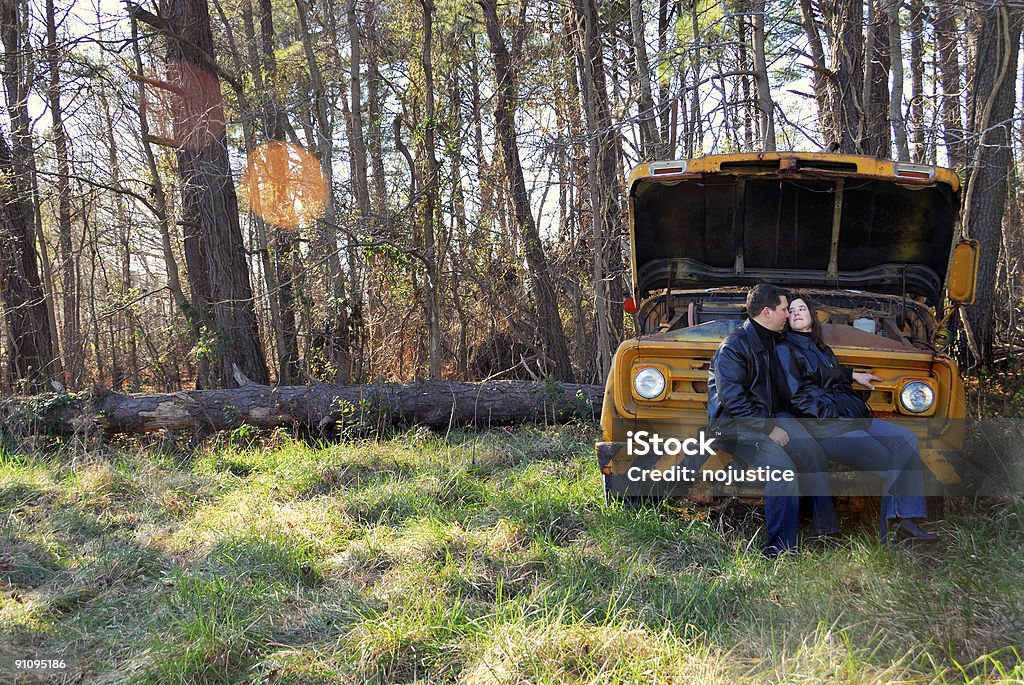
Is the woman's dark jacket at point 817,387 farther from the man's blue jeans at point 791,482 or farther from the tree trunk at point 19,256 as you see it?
the tree trunk at point 19,256

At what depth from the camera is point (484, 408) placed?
781 cm

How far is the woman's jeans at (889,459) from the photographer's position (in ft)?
12.6

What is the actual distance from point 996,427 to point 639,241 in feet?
10.8

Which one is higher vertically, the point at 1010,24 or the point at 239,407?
the point at 1010,24

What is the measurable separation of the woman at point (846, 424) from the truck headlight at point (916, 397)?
163 mm

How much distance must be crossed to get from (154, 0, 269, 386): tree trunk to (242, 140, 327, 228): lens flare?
2.07ft

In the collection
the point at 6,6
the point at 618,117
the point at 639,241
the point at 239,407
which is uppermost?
the point at 6,6

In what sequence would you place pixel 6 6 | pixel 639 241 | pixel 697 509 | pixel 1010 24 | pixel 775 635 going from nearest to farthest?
pixel 775 635
pixel 697 509
pixel 639 241
pixel 1010 24
pixel 6 6

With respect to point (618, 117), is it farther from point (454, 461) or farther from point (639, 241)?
point (454, 461)

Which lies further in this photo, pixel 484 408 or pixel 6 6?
pixel 6 6

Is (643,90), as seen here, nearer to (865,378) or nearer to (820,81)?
(820,81)

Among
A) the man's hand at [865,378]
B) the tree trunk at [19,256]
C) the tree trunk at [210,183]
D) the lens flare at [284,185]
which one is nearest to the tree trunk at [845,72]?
the man's hand at [865,378]

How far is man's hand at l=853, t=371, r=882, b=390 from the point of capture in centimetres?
415

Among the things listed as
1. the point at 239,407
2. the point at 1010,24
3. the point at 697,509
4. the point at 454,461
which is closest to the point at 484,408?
the point at 454,461
